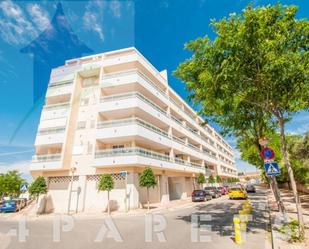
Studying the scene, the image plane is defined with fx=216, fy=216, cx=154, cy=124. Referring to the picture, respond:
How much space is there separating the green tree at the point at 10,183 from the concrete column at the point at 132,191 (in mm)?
40818

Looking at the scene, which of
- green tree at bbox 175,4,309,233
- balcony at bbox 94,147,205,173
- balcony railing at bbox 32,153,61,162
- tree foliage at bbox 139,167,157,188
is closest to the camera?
green tree at bbox 175,4,309,233

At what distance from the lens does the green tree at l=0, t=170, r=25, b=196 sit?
157 feet

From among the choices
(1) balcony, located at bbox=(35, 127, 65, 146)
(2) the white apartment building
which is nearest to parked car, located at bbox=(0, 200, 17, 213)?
(2) the white apartment building

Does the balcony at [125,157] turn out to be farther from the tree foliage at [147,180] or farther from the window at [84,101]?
the window at [84,101]

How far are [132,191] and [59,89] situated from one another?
52.4ft

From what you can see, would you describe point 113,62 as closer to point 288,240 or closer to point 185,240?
point 185,240

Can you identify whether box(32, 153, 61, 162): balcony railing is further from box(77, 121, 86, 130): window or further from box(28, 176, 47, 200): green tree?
box(77, 121, 86, 130): window

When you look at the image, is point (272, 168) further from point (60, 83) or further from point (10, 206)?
point (10, 206)

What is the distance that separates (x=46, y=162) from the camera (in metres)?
23.7

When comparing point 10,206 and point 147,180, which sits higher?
point 147,180

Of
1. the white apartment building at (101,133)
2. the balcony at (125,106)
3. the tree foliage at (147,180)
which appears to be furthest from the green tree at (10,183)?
the tree foliage at (147,180)

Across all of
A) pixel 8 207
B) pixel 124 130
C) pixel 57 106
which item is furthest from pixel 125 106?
pixel 8 207

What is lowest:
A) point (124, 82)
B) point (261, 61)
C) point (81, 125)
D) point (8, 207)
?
point (8, 207)

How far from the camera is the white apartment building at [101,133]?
2191 cm
